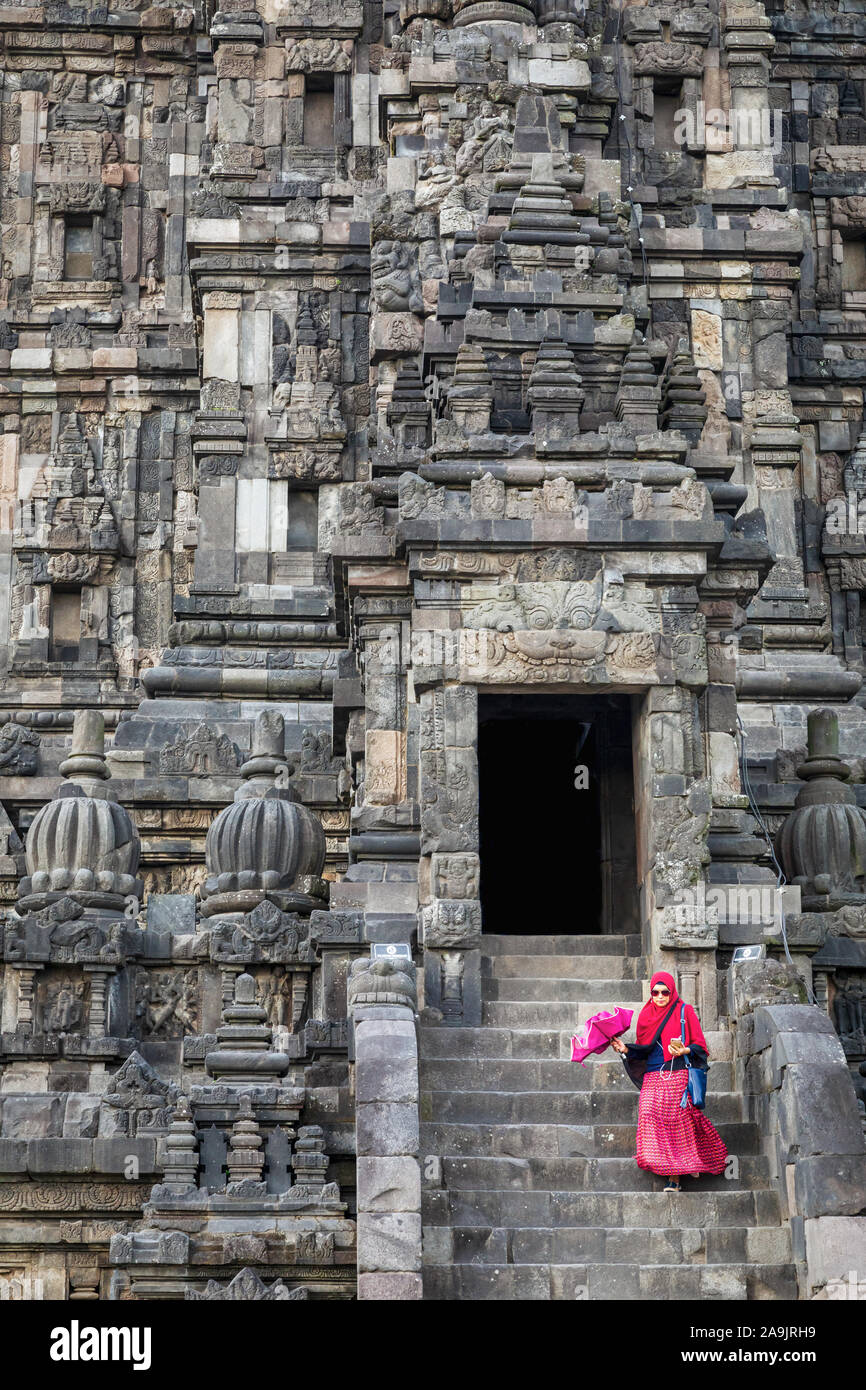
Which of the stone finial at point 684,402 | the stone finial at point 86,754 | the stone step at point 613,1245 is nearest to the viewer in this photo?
the stone step at point 613,1245

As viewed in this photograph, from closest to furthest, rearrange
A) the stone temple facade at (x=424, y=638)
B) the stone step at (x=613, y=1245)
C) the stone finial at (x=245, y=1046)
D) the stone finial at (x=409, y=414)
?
the stone step at (x=613, y=1245) → the stone temple facade at (x=424, y=638) → the stone finial at (x=245, y=1046) → the stone finial at (x=409, y=414)

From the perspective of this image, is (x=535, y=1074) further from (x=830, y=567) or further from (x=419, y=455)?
(x=830, y=567)

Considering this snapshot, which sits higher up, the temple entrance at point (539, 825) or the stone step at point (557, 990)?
the temple entrance at point (539, 825)

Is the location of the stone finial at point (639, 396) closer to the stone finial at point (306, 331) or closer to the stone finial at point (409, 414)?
the stone finial at point (409, 414)

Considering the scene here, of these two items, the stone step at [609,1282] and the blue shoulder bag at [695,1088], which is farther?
the blue shoulder bag at [695,1088]

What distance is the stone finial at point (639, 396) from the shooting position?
92.6 ft

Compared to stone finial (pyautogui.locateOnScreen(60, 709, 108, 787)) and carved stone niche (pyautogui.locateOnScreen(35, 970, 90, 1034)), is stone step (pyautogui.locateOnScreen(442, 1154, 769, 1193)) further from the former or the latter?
stone finial (pyautogui.locateOnScreen(60, 709, 108, 787))

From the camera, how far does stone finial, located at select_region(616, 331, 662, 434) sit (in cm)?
2822

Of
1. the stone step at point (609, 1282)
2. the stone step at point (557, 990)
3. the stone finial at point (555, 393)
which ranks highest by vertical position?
the stone finial at point (555, 393)

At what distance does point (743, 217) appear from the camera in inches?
A: 1511

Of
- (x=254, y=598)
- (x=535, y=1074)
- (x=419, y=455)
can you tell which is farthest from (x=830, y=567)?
(x=535, y=1074)

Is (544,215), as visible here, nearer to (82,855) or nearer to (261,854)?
(261,854)

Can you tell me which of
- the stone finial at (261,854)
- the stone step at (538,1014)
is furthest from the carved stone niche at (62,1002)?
the stone step at (538,1014)

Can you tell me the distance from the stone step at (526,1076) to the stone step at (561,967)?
1.62m
